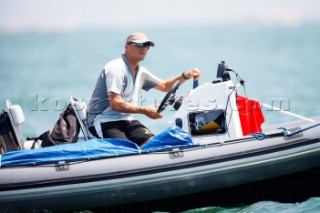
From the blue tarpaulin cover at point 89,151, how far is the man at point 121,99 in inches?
12.0

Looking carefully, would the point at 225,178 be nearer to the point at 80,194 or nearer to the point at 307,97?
the point at 80,194

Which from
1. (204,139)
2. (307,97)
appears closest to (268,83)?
(307,97)

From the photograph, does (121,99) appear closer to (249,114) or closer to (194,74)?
(194,74)

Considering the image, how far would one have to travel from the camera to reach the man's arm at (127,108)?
6.10 metres

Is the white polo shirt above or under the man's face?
under

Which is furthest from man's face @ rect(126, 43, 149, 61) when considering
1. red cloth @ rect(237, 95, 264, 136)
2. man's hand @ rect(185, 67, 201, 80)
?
red cloth @ rect(237, 95, 264, 136)

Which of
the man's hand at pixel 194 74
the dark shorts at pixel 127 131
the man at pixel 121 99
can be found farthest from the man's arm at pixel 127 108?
the man's hand at pixel 194 74

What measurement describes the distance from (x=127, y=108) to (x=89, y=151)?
57 centimetres

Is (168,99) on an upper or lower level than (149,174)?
upper

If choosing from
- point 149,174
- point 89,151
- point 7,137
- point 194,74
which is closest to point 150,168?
point 149,174

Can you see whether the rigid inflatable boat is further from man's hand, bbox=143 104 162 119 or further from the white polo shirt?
the white polo shirt

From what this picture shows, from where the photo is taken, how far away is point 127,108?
20.1 ft

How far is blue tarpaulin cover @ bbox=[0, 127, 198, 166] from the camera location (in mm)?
5820

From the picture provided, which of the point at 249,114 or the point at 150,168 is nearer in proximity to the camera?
the point at 150,168
